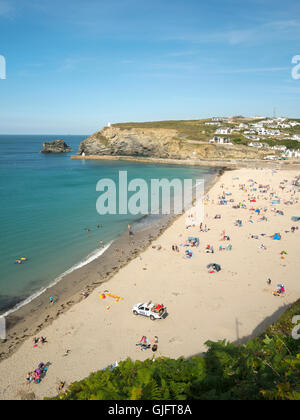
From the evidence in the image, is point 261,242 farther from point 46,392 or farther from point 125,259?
point 46,392

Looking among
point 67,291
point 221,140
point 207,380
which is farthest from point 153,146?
point 207,380

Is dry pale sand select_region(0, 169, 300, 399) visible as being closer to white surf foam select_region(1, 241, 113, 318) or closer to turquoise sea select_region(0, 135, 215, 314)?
white surf foam select_region(1, 241, 113, 318)

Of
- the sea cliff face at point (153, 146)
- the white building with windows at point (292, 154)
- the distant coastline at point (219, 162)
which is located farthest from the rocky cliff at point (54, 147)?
the white building with windows at point (292, 154)

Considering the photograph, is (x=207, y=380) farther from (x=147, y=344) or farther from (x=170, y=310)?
(x=170, y=310)

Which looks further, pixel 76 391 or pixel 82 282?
pixel 82 282

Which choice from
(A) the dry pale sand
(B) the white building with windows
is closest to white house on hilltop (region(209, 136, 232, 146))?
(B) the white building with windows
